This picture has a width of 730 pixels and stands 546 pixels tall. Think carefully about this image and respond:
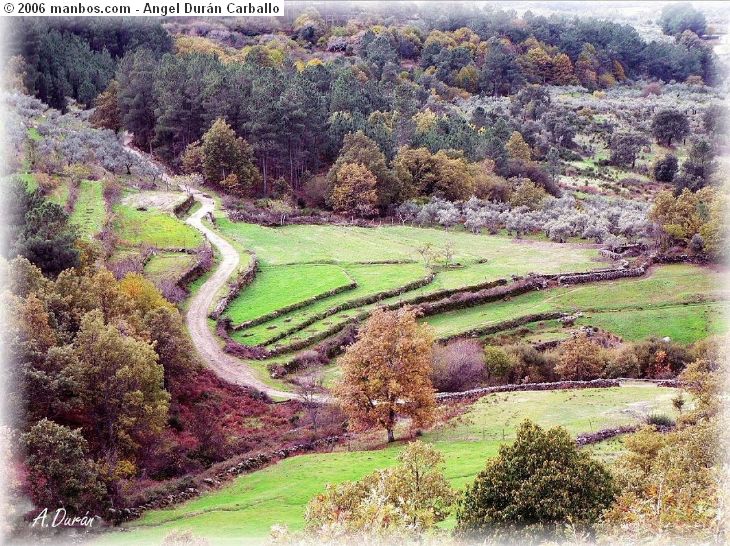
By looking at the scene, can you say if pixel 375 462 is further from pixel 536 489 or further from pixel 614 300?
pixel 614 300

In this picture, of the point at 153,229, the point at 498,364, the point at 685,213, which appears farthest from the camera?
the point at 685,213

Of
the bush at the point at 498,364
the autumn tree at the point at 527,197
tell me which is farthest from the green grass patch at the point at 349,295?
the autumn tree at the point at 527,197

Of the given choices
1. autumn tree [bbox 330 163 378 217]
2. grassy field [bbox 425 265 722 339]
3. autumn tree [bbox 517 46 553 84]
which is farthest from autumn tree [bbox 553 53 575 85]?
grassy field [bbox 425 265 722 339]

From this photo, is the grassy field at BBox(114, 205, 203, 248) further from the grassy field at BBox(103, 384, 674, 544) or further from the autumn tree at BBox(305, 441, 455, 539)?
the autumn tree at BBox(305, 441, 455, 539)

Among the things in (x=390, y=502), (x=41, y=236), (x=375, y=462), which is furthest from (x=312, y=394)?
(x=390, y=502)

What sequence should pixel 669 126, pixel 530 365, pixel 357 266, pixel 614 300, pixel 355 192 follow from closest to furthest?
1. pixel 530 365
2. pixel 614 300
3. pixel 357 266
4. pixel 355 192
5. pixel 669 126

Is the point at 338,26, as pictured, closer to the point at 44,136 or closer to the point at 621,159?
the point at 621,159

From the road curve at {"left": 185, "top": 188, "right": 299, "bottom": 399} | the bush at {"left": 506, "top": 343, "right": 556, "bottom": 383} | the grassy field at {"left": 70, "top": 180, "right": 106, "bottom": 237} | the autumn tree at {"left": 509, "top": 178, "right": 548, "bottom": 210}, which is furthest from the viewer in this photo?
the autumn tree at {"left": 509, "top": 178, "right": 548, "bottom": 210}
